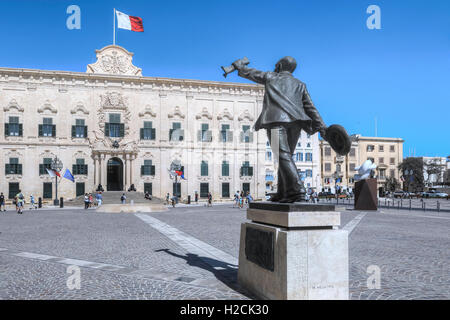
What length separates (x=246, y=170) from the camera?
4100cm

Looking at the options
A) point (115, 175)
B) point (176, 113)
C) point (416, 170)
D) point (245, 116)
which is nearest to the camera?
point (115, 175)

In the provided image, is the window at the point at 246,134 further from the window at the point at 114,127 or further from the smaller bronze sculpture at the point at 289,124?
the smaller bronze sculpture at the point at 289,124

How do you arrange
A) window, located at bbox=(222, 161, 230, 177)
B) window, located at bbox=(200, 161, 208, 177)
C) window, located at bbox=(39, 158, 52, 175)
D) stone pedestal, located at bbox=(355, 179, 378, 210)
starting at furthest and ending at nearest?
window, located at bbox=(222, 161, 230, 177)
window, located at bbox=(200, 161, 208, 177)
window, located at bbox=(39, 158, 52, 175)
stone pedestal, located at bbox=(355, 179, 378, 210)

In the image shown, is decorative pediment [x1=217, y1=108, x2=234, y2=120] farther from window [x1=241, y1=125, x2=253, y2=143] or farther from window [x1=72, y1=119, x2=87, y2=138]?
window [x1=72, y1=119, x2=87, y2=138]

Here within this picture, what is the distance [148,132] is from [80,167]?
24.9 feet

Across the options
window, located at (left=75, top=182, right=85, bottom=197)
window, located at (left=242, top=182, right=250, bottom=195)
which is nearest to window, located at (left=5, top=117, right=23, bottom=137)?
window, located at (left=75, top=182, right=85, bottom=197)

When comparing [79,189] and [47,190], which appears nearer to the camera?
[47,190]

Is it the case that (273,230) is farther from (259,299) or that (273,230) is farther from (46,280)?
(46,280)

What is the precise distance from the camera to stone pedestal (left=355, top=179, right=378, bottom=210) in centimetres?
2305

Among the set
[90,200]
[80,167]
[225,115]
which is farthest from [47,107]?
[225,115]

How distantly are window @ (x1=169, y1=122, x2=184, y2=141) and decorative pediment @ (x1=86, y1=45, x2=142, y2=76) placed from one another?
6.80 metres

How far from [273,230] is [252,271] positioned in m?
0.87

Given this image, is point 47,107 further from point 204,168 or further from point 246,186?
point 246,186
